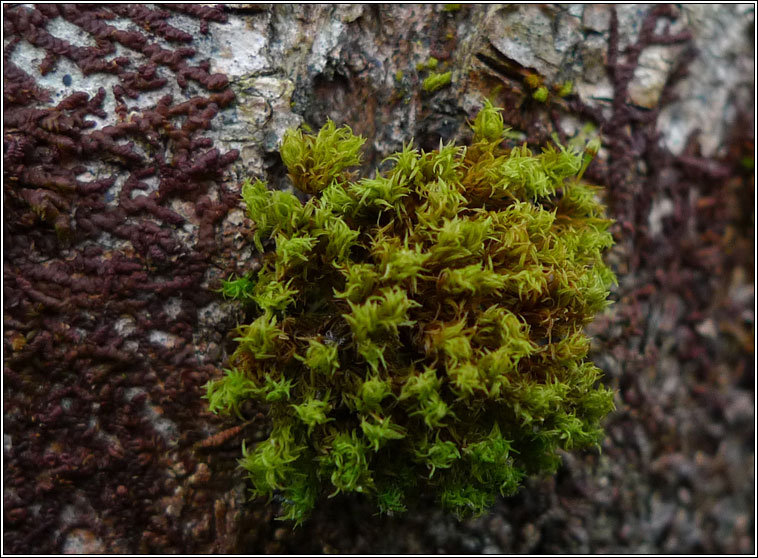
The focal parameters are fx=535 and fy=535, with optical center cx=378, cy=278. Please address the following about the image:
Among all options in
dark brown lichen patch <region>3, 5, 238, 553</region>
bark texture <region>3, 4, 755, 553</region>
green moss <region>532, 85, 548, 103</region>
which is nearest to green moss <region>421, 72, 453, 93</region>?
bark texture <region>3, 4, 755, 553</region>

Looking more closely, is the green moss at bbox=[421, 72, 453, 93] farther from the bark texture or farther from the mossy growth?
the mossy growth

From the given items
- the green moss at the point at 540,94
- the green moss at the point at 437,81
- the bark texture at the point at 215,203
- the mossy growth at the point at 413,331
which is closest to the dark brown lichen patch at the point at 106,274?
the bark texture at the point at 215,203

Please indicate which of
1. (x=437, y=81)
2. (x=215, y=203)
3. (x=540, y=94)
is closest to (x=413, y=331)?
(x=215, y=203)

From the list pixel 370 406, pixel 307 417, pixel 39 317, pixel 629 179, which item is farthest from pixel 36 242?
pixel 629 179

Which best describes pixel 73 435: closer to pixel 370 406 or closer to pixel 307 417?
pixel 307 417

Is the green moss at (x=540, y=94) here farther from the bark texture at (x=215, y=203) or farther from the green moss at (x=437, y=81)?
the green moss at (x=437, y=81)

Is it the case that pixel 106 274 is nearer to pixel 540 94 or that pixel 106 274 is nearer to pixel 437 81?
pixel 437 81
